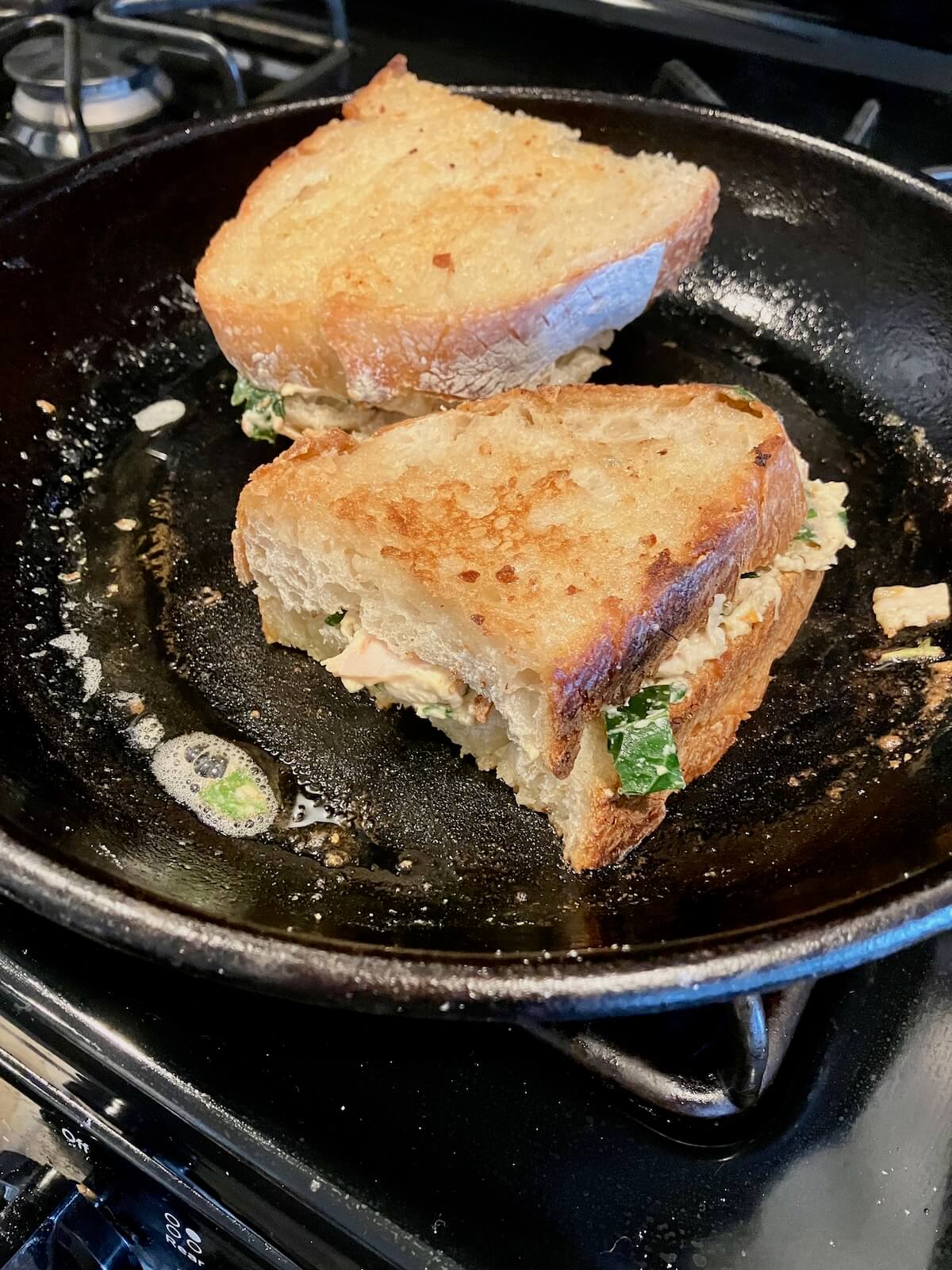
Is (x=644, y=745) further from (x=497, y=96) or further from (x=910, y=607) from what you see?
(x=497, y=96)

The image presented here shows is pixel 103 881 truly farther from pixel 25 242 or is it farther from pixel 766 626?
pixel 25 242

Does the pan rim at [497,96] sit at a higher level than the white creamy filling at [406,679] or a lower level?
higher

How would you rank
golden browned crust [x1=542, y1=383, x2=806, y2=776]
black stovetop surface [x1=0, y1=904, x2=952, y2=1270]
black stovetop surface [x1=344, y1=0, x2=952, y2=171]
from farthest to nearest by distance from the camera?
black stovetop surface [x1=344, y1=0, x2=952, y2=171] < golden browned crust [x1=542, y1=383, x2=806, y2=776] < black stovetop surface [x1=0, y1=904, x2=952, y2=1270]

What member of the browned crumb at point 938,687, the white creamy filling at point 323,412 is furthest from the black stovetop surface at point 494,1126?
the white creamy filling at point 323,412

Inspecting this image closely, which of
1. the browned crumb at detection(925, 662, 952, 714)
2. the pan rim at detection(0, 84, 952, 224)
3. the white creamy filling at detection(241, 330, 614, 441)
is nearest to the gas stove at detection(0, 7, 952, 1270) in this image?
the browned crumb at detection(925, 662, 952, 714)

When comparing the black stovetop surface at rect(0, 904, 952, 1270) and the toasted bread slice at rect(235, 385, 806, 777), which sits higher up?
the toasted bread slice at rect(235, 385, 806, 777)

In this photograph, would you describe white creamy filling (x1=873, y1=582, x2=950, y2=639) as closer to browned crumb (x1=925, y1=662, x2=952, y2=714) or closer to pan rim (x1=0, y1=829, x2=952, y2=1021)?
browned crumb (x1=925, y1=662, x2=952, y2=714)

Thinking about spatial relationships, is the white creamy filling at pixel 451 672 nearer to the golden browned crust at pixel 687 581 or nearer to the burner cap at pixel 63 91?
the golden browned crust at pixel 687 581

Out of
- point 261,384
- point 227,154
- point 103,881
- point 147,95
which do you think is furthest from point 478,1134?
point 147,95
